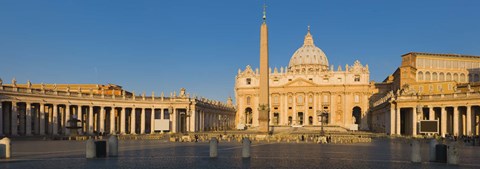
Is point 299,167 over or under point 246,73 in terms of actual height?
under

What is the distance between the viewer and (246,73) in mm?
134875

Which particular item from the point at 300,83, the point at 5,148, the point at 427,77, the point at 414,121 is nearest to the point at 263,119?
the point at 414,121

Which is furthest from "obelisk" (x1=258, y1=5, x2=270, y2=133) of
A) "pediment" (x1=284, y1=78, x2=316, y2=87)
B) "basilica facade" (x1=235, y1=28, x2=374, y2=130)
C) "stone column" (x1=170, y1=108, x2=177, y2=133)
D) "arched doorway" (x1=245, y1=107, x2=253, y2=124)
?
"arched doorway" (x1=245, y1=107, x2=253, y2=124)

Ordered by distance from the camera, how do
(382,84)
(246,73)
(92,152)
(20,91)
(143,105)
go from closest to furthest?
(92,152), (20,91), (143,105), (382,84), (246,73)

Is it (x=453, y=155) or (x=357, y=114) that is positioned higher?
(x=453, y=155)

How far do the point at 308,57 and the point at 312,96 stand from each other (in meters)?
30.9

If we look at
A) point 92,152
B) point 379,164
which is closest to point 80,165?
point 92,152

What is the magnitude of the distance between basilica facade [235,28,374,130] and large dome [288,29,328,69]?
25.5 m

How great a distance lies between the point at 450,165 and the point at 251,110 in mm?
116862

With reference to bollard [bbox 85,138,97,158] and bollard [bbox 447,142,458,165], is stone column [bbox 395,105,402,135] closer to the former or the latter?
bollard [bbox 447,142,458,165]

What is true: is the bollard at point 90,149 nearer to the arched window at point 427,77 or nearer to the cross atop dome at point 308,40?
the arched window at point 427,77

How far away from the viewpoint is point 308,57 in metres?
157

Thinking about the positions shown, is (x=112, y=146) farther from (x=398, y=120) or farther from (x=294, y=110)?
(x=294, y=110)

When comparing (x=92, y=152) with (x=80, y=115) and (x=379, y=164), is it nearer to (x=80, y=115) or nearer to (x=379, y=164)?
(x=379, y=164)
